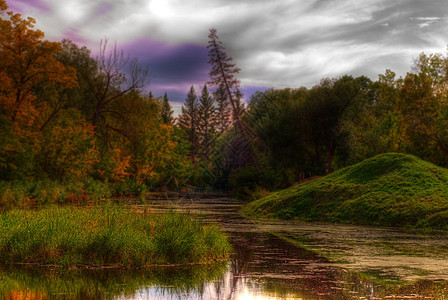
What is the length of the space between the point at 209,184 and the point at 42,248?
201ft

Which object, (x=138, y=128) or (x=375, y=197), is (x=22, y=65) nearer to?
(x=138, y=128)

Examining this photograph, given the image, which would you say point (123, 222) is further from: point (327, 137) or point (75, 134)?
point (327, 137)

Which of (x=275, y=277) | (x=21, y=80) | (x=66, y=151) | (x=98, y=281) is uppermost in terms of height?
(x=21, y=80)

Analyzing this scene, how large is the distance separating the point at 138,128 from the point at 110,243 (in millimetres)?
44955

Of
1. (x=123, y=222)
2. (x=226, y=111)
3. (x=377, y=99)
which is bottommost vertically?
(x=123, y=222)

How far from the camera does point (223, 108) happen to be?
5094cm

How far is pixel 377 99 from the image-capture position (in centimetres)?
8775

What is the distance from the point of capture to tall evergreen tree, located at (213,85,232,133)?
166ft

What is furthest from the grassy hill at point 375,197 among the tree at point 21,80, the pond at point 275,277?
the tree at point 21,80

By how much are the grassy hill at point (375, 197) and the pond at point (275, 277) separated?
7776mm

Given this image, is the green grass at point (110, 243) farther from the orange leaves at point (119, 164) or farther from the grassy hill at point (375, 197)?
the orange leaves at point (119, 164)

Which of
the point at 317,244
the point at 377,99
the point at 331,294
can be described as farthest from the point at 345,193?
the point at 377,99

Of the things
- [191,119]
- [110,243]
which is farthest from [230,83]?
[191,119]

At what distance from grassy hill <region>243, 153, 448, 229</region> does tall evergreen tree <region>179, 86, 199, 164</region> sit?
7672 cm
